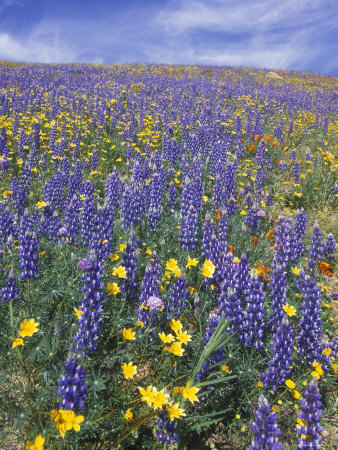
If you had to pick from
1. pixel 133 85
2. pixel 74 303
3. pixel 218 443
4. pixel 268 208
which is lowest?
pixel 218 443

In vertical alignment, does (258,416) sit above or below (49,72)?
below

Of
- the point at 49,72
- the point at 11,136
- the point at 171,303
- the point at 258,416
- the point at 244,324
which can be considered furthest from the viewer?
the point at 49,72

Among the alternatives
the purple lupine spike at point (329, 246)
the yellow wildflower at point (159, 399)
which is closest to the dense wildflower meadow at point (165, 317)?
the yellow wildflower at point (159, 399)

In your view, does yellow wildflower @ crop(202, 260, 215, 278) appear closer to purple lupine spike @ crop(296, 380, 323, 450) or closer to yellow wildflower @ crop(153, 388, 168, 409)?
yellow wildflower @ crop(153, 388, 168, 409)

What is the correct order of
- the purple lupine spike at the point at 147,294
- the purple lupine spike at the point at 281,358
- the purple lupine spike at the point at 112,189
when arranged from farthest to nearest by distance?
the purple lupine spike at the point at 112,189 → the purple lupine spike at the point at 147,294 → the purple lupine spike at the point at 281,358

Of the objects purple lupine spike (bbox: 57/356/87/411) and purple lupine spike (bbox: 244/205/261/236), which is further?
purple lupine spike (bbox: 244/205/261/236)

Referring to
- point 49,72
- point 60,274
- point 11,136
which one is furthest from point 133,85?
point 60,274

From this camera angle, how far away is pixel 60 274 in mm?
4051

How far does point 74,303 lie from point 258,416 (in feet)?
8.89

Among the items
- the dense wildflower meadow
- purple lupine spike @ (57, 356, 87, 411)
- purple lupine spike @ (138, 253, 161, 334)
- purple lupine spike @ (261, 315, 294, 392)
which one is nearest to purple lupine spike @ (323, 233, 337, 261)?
the dense wildflower meadow

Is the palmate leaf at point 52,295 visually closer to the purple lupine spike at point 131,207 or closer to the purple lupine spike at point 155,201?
the purple lupine spike at point 131,207

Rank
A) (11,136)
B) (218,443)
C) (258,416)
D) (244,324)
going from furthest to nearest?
(11,136) < (244,324) < (218,443) < (258,416)

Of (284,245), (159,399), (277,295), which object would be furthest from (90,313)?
(284,245)

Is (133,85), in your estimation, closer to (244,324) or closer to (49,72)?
(49,72)
